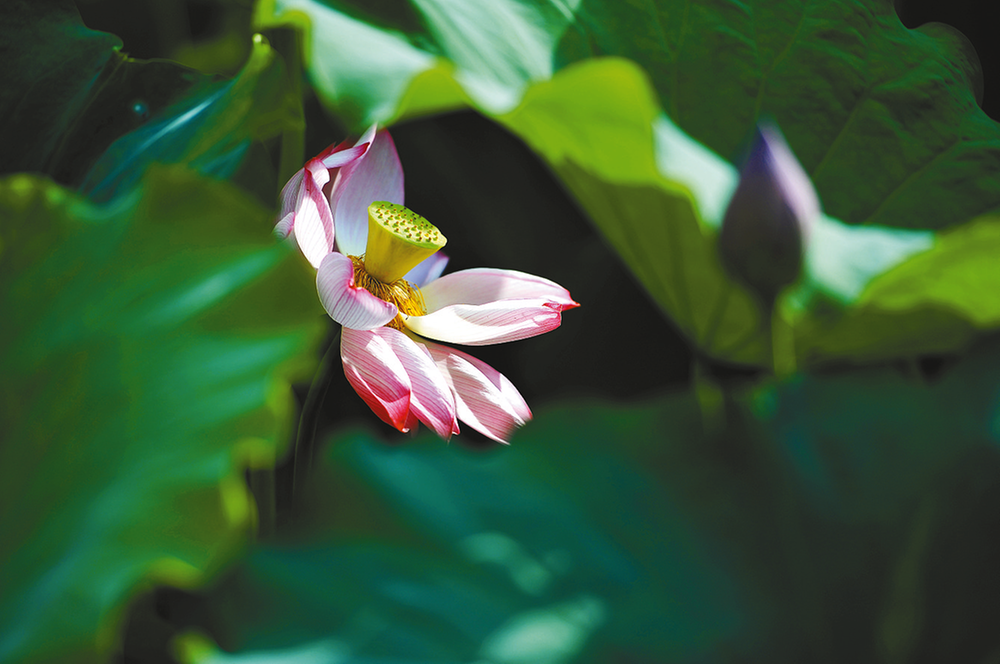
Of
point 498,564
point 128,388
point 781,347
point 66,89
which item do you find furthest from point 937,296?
point 66,89

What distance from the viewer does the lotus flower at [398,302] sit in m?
0.45

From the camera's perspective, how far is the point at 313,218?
455mm

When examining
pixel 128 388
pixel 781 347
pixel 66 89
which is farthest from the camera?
pixel 66 89

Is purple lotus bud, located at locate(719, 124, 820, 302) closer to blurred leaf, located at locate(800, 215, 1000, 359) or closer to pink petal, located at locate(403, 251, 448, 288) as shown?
blurred leaf, located at locate(800, 215, 1000, 359)

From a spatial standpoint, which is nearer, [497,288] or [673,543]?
[673,543]

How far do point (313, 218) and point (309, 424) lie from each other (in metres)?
0.13

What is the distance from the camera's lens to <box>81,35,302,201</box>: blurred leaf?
1.50 ft

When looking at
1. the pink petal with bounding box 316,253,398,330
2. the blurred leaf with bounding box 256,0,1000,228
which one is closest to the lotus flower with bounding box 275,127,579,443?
the pink petal with bounding box 316,253,398,330

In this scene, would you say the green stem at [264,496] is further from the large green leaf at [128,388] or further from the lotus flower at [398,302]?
the large green leaf at [128,388]

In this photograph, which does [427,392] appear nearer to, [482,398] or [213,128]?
[482,398]

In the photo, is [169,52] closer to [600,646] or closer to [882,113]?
[882,113]

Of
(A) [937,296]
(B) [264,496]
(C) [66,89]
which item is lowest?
(B) [264,496]

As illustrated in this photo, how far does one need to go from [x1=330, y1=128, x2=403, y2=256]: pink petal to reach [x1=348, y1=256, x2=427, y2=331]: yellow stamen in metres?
0.02

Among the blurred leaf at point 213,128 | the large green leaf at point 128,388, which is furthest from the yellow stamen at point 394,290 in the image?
the large green leaf at point 128,388
